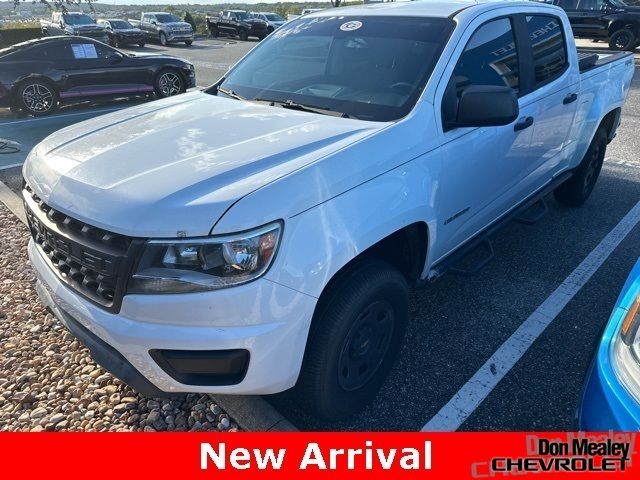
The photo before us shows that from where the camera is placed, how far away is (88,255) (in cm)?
198

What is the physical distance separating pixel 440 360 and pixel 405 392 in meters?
0.36

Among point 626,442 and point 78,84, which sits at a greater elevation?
point 78,84

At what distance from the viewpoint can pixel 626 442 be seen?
1613mm

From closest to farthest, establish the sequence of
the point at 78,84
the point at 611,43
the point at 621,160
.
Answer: the point at 621,160 → the point at 78,84 → the point at 611,43

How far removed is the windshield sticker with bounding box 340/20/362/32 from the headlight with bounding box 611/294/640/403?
2.29 meters

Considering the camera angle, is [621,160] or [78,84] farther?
[78,84]

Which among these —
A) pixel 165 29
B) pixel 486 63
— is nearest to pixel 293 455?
pixel 486 63

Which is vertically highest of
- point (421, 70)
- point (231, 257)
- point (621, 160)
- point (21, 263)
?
point (421, 70)

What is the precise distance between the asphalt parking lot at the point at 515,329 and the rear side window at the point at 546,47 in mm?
1424

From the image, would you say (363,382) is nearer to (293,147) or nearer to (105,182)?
(293,147)

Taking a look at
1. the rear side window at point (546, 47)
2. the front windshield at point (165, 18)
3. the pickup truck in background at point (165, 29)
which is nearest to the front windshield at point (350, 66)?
the rear side window at point (546, 47)

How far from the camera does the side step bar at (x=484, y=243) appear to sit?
301cm

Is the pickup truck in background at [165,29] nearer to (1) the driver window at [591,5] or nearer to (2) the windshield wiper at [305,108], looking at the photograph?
(1) the driver window at [591,5]

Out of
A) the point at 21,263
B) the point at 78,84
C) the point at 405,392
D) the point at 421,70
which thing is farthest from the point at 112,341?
the point at 78,84
